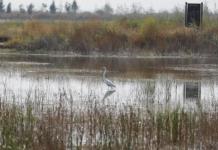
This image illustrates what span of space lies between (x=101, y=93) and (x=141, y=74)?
6385mm

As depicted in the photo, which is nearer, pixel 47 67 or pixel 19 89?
pixel 19 89

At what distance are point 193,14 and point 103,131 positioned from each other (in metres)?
34.0

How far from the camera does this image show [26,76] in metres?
23.8

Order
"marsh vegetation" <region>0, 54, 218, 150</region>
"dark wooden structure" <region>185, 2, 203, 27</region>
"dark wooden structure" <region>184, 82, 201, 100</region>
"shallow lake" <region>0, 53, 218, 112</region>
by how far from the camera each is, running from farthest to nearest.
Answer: "dark wooden structure" <region>185, 2, 203, 27</region> → "dark wooden structure" <region>184, 82, 201, 100</region> → "shallow lake" <region>0, 53, 218, 112</region> → "marsh vegetation" <region>0, 54, 218, 150</region>

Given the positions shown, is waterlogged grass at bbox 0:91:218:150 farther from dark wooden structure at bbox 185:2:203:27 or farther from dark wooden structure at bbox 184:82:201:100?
dark wooden structure at bbox 185:2:203:27

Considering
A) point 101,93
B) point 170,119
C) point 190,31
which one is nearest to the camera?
point 170,119

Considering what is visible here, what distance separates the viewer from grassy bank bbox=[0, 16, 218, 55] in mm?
38031

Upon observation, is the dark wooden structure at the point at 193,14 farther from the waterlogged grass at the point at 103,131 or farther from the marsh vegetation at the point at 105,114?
the waterlogged grass at the point at 103,131

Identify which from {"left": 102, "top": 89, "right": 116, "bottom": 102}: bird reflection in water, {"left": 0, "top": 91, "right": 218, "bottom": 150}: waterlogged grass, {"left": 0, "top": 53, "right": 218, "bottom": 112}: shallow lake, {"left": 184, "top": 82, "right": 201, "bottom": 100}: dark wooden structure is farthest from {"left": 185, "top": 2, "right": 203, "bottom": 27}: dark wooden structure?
{"left": 0, "top": 91, "right": 218, "bottom": 150}: waterlogged grass

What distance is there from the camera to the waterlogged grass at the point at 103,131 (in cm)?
1027

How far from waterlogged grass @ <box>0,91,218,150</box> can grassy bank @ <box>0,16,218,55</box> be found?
25302 millimetres

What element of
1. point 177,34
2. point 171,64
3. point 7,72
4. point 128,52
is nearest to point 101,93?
point 7,72

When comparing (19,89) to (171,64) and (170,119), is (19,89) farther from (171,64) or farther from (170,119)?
(171,64)

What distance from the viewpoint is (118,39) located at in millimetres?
38656
